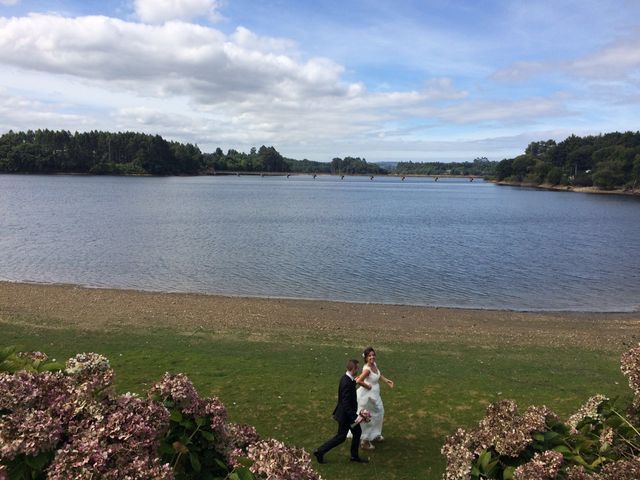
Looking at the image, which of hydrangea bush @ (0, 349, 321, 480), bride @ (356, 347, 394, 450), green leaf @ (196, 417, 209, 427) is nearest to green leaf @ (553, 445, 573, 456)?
hydrangea bush @ (0, 349, 321, 480)

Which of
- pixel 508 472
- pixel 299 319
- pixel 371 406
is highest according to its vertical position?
pixel 508 472

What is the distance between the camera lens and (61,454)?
2.92 m

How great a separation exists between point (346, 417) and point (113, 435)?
22.9ft

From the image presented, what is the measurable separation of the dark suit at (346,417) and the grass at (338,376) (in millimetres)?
390

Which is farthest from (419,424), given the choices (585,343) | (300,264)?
(300,264)

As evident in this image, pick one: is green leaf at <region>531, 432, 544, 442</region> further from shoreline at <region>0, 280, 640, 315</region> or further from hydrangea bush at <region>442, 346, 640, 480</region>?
shoreline at <region>0, 280, 640, 315</region>

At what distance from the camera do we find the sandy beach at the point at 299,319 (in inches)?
795

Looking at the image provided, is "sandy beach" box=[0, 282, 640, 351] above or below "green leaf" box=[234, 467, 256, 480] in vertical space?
below

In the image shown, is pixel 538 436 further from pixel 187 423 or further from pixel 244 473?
pixel 187 423

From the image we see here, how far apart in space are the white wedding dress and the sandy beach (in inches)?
340

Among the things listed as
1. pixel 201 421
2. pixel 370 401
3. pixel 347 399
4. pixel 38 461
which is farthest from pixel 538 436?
pixel 370 401

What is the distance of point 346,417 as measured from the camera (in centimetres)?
950

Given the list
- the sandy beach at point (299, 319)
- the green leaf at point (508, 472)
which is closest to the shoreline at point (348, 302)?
the sandy beach at point (299, 319)

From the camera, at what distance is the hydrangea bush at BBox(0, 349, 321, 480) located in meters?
2.95
